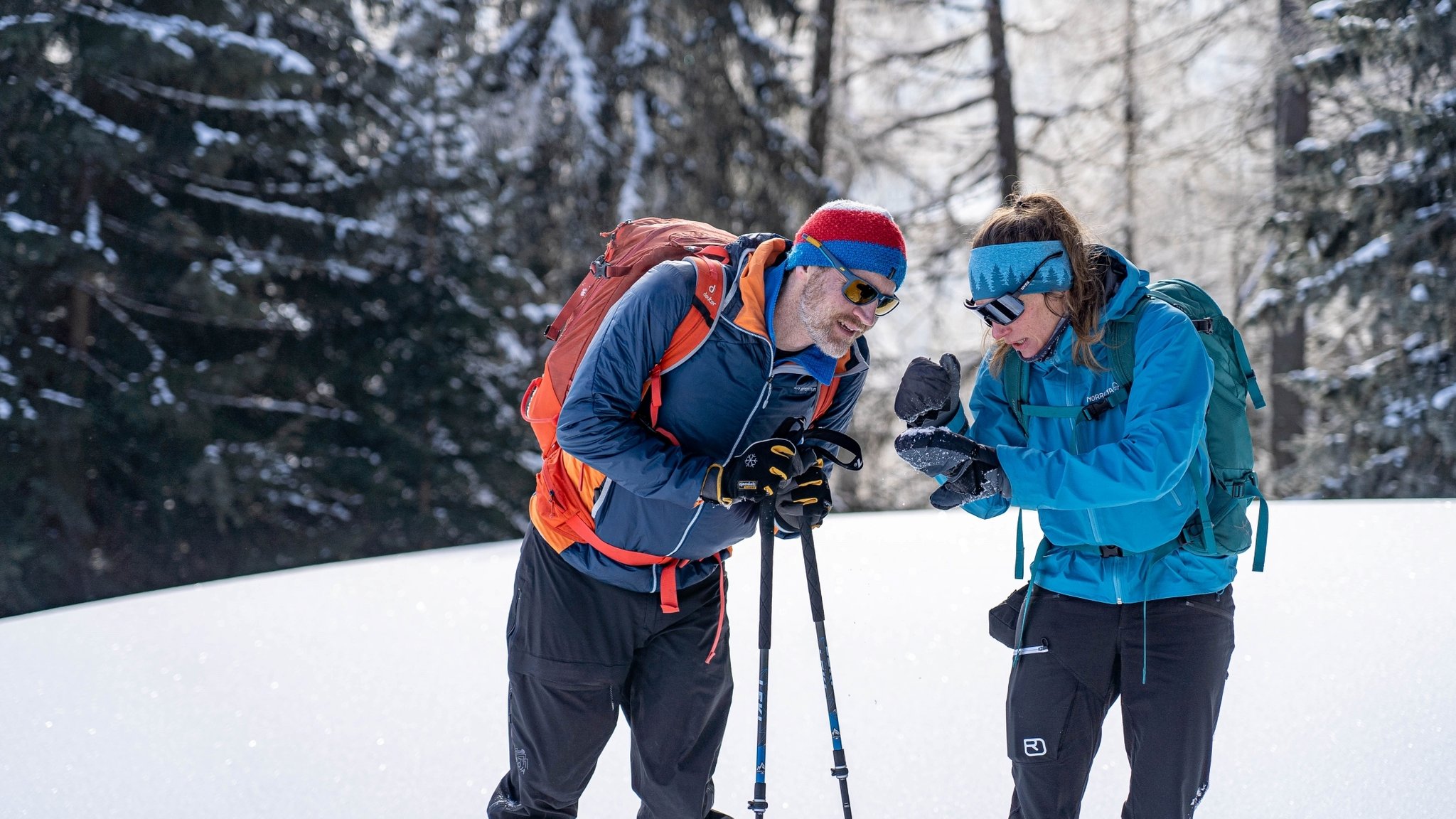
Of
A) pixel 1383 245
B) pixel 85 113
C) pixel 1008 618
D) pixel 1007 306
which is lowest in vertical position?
pixel 1008 618

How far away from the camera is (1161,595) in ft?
7.62

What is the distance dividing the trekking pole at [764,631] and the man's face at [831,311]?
415 millimetres

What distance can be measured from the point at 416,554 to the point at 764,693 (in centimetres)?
437

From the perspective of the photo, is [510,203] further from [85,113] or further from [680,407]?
[680,407]

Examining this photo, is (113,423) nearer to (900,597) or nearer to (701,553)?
(900,597)

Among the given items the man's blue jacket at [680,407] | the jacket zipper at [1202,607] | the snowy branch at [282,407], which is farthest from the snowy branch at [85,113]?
the jacket zipper at [1202,607]

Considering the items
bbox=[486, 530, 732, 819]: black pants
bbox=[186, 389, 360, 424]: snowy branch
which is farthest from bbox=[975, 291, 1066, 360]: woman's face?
bbox=[186, 389, 360, 424]: snowy branch

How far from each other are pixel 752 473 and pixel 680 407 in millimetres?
301

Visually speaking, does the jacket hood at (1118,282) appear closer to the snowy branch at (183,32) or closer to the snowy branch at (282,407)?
the snowy branch at (183,32)

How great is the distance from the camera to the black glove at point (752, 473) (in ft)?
7.91

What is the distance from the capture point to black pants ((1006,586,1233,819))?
2.29m

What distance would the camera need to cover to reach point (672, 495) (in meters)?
2.45

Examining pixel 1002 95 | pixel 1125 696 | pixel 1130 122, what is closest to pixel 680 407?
pixel 1125 696

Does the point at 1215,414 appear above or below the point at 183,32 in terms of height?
below
